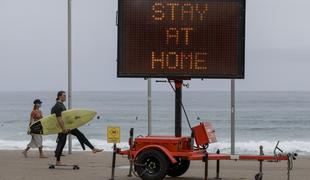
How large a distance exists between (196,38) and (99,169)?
183 inches

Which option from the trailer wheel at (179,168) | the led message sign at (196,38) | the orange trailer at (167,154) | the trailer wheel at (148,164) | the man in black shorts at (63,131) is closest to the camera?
the orange trailer at (167,154)

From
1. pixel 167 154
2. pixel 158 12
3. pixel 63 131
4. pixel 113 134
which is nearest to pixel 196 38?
pixel 158 12

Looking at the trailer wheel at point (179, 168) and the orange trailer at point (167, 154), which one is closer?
the orange trailer at point (167, 154)

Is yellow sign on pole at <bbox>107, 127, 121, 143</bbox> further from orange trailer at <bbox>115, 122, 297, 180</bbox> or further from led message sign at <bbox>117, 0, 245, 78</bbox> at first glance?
led message sign at <bbox>117, 0, 245, 78</bbox>

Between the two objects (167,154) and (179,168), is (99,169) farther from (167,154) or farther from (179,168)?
(167,154)

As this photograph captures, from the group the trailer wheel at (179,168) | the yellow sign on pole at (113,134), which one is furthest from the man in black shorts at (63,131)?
the trailer wheel at (179,168)

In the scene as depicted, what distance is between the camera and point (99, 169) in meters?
20.1

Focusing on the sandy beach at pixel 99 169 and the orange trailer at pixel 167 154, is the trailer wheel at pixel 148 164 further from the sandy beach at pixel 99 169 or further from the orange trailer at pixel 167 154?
the sandy beach at pixel 99 169

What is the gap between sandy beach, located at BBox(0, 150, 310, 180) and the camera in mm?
18250

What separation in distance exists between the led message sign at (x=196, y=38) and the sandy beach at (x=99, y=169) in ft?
8.12

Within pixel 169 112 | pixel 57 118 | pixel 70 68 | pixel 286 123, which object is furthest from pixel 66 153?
pixel 169 112

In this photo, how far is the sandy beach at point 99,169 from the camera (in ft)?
59.9

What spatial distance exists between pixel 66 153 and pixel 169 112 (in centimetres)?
6303

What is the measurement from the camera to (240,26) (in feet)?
55.7
